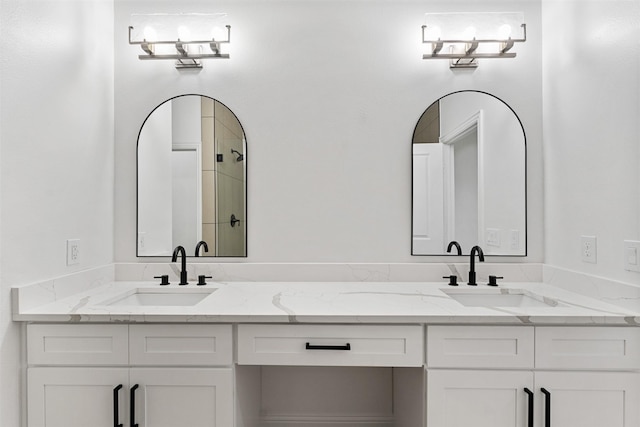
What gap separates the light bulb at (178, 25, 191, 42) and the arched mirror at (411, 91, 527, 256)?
4.13 feet

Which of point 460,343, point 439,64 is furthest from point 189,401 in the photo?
point 439,64

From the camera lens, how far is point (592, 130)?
1.74 meters

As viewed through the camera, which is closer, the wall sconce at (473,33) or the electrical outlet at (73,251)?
the electrical outlet at (73,251)

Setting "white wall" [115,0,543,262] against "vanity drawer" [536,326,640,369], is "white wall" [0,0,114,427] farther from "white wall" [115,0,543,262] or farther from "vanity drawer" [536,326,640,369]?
"vanity drawer" [536,326,640,369]

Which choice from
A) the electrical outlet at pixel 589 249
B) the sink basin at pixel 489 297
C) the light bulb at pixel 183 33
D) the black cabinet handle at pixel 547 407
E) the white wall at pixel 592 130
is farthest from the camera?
the light bulb at pixel 183 33

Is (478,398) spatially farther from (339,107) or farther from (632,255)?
(339,107)

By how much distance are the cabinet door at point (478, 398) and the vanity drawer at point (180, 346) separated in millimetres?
759

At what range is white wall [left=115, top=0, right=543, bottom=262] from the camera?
7.09 feet

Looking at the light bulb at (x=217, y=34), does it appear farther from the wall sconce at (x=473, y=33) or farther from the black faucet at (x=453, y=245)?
the black faucet at (x=453, y=245)

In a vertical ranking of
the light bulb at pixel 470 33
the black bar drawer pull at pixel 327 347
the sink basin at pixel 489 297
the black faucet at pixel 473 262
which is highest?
the light bulb at pixel 470 33

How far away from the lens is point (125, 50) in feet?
7.20

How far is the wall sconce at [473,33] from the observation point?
6.72 ft

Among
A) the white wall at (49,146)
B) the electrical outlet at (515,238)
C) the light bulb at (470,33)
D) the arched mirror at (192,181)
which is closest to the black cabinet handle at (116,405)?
the white wall at (49,146)

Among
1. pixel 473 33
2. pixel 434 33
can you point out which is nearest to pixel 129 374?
pixel 434 33
